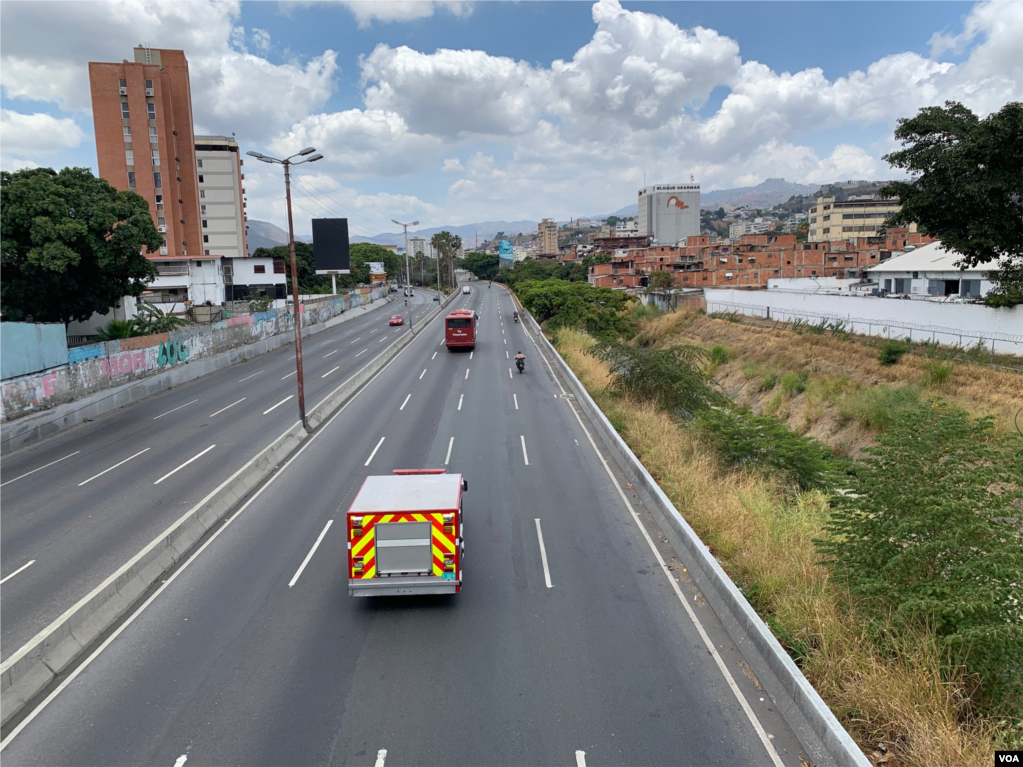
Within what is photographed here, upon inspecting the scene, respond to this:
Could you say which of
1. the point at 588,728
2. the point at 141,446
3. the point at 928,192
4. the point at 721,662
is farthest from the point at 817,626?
the point at 928,192

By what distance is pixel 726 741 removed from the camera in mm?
7762

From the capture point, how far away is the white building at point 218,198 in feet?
339

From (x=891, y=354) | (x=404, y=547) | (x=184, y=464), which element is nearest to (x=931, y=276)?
(x=891, y=354)

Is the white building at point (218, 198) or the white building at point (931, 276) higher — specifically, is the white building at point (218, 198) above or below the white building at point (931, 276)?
above

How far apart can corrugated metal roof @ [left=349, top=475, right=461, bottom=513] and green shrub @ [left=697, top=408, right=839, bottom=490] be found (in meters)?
9.95

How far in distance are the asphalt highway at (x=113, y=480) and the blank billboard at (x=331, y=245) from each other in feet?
160

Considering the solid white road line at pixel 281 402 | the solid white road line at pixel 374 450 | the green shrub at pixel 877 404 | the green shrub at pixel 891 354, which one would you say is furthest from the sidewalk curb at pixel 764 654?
the green shrub at pixel 891 354

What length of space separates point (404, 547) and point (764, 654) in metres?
5.62

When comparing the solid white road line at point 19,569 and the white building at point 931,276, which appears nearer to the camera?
the solid white road line at point 19,569

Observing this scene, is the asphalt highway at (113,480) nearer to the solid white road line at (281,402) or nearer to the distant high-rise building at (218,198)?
the solid white road line at (281,402)

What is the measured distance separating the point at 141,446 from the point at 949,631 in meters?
23.7

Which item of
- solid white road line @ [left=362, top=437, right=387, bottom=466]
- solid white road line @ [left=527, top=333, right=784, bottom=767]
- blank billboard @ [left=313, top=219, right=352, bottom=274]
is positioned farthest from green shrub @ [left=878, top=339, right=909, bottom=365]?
blank billboard @ [left=313, top=219, right=352, bottom=274]

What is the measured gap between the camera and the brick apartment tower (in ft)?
262

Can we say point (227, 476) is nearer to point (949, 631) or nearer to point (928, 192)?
point (949, 631)
